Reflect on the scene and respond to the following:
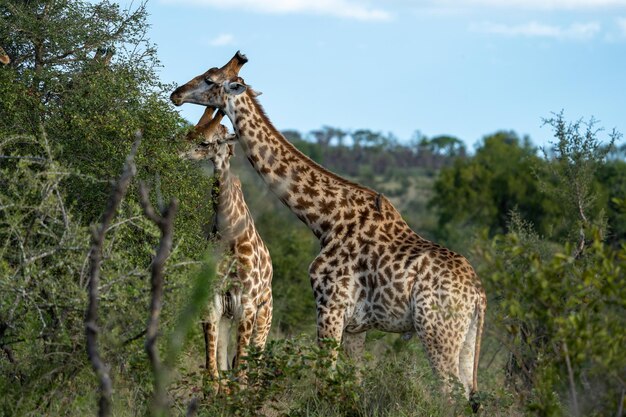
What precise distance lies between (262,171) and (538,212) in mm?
22887

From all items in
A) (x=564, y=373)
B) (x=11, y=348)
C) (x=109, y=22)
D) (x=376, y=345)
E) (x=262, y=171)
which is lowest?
(x=376, y=345)

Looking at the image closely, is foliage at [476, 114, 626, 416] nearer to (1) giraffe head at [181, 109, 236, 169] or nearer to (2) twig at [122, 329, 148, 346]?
(2) twig at [122, 329, 148, 346]

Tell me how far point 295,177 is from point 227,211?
0.78 metres

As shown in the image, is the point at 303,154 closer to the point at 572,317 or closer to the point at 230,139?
the point at 230,139

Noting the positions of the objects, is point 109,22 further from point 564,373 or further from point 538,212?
point 538,212

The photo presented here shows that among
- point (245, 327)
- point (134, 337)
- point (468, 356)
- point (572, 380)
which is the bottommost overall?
point (245, 327)

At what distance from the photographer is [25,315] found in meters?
5.89

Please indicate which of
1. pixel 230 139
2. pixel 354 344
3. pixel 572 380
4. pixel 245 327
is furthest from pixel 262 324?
pixel 572 380

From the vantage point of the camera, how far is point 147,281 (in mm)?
5824

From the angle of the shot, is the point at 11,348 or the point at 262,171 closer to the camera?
the point at 11,348

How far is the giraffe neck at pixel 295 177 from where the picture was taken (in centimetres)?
801

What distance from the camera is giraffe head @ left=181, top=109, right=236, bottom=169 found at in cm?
855

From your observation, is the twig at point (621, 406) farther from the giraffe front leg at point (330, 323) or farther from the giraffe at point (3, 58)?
the giraffe at point (3, 58)

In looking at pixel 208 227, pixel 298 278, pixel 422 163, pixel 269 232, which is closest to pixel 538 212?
pixel 269 232
